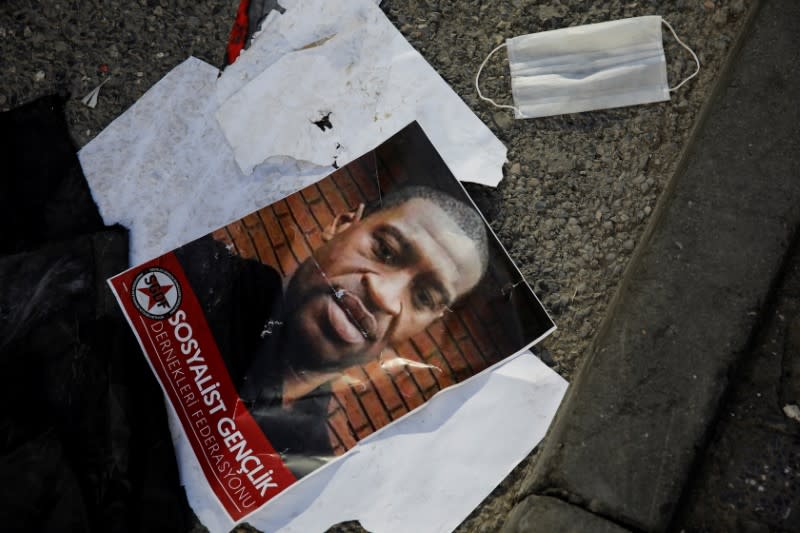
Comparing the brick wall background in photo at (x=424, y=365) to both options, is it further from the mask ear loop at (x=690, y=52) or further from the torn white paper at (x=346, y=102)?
the mask ear loop at (x=690, y=52)

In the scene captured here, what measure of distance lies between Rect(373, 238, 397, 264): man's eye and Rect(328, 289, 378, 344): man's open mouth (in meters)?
0.06

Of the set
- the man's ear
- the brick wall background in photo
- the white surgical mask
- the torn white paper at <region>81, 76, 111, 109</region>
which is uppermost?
the torn white paper at <region>81, 76, 111, 109</region>

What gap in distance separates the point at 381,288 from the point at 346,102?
0.27 m

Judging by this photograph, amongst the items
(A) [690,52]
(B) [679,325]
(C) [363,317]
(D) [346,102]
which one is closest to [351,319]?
(C) [363,317]

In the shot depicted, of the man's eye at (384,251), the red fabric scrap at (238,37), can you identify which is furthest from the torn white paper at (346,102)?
the man's eye at (384,251)

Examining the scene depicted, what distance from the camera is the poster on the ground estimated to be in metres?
0.83

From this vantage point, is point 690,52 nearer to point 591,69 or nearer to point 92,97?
point 591,69

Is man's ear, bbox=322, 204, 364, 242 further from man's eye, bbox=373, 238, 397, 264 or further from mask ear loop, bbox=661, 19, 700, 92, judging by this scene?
mask ear loop, bbox=661, 19, 700, 92

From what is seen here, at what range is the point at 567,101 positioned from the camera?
881 mm

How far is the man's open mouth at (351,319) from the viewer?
838 mm

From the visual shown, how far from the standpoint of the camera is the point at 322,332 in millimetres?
840

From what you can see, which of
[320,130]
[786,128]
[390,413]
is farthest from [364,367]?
[786,128]

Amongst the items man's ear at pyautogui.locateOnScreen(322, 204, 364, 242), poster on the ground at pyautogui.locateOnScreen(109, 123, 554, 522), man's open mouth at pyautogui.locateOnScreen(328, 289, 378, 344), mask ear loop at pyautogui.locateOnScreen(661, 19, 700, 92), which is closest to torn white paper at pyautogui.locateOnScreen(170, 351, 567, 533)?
poster on the ground at pyautogui.locateOnScreen(109, 123, 554, 522)

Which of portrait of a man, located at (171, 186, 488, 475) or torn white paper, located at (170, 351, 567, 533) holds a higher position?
portrait of a man, located at (171, 186, 488, 475)
